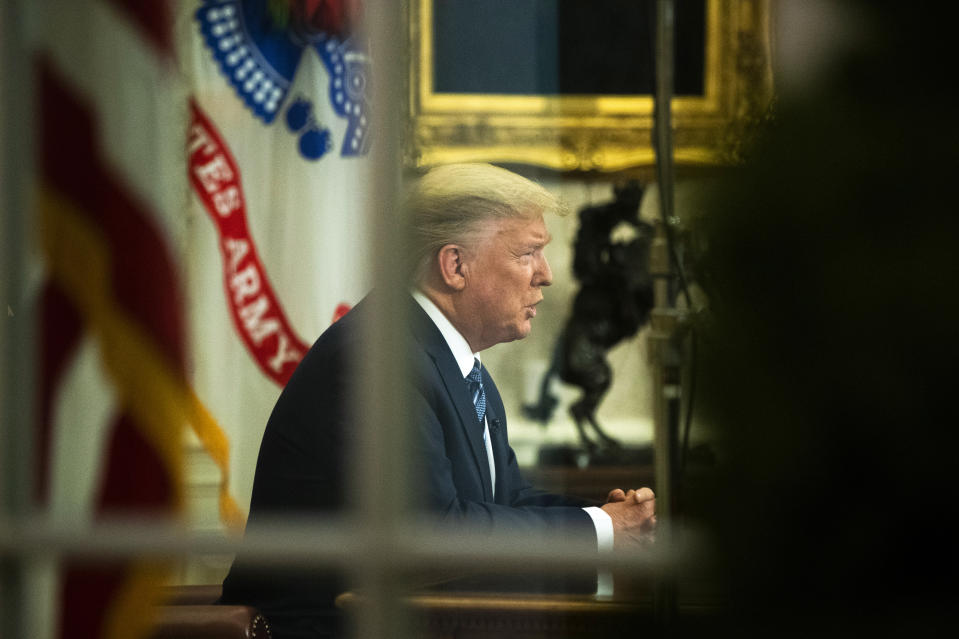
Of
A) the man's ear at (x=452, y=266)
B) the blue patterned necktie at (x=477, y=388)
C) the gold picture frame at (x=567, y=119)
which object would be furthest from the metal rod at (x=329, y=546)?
the gold picture frame at (x=567, y=119)

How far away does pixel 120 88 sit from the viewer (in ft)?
4.19

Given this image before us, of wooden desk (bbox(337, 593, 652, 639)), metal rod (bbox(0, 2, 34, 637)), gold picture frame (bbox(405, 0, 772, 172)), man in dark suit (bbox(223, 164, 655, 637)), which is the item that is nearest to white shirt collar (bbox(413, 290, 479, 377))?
man in dark suit (bbox(223, 164, 655, 637))

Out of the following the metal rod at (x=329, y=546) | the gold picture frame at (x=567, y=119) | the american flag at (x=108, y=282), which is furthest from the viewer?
the american flag at (x=108, y=282)

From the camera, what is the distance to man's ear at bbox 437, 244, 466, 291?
3.83 feet

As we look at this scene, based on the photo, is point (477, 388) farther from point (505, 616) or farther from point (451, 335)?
point (505, 616)

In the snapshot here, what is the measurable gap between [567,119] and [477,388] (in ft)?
1.16

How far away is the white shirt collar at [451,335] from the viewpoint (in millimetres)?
1172

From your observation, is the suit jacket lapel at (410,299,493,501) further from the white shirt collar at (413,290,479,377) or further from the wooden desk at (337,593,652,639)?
the wooden desk at (337,593,652,639)

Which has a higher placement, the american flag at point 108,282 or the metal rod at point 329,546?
the american flag at point 108,282

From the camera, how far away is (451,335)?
3.86 feet

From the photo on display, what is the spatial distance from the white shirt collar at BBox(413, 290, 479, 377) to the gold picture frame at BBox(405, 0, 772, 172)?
0.17 metres

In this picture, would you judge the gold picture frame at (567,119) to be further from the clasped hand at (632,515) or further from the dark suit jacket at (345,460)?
the clasped hand at (632,515)

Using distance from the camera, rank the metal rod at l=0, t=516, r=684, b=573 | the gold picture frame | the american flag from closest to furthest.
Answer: the metal rod at l=0, t=516, r=684, b=573, the gold picture frame, the american flag

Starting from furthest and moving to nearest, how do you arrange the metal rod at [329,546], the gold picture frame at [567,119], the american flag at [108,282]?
1. the american flag at [108,282]
2. the gold picture frame at [567,119]
3. the metal rod at [329,546]
